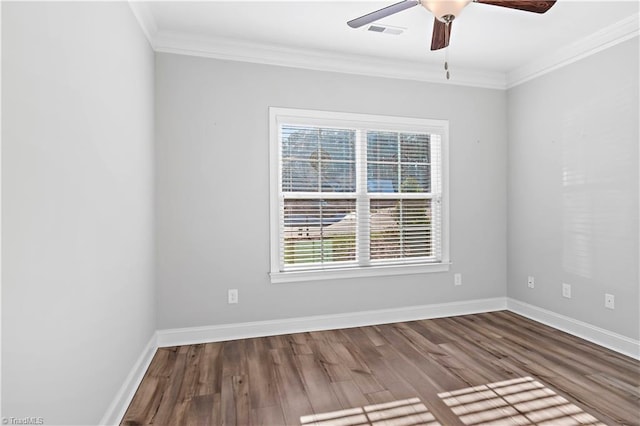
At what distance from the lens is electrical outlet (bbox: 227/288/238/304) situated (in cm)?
322

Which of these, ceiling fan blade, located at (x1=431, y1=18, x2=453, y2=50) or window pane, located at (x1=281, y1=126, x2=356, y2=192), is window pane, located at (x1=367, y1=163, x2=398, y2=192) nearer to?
window pane, located at (x1=281, y1=126, x2=356, y2=192)

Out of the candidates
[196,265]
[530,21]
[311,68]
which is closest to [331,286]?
[196,265]

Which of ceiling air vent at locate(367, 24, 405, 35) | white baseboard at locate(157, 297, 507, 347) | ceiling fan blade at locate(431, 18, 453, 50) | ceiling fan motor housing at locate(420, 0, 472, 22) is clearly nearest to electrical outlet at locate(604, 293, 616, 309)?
white baseboard at locate(157, 297, 507, 347)

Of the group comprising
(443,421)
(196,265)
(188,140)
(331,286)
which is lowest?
(443,421)

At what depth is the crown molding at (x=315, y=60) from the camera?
306 centimetres

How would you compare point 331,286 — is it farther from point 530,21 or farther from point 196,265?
point 530,21

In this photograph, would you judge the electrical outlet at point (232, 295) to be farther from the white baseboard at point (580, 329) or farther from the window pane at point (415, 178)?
the white baseboard at point (580, 329)

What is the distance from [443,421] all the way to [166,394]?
1.73 m

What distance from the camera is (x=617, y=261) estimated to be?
2.93 metres

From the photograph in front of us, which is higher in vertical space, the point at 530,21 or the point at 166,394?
the point at 530,21

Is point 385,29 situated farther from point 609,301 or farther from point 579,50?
point 609,301

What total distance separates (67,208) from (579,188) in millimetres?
3905

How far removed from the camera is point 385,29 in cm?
293

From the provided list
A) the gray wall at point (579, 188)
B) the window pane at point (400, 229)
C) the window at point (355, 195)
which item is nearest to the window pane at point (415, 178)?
the window at point (355, 195)
